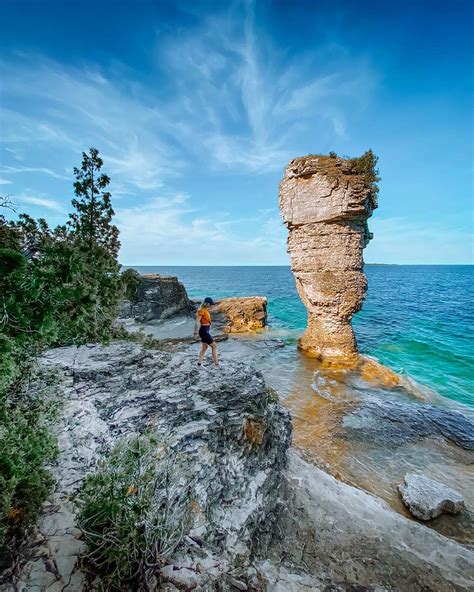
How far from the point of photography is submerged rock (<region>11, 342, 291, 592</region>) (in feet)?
11.9

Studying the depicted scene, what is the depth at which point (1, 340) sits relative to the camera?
120 inches

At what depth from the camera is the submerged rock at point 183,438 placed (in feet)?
11.9

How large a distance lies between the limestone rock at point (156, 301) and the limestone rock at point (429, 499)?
2507 centimetres

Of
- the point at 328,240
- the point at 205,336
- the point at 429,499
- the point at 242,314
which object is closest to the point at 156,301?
the point at 242,314

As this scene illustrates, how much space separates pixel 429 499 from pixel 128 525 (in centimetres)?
845

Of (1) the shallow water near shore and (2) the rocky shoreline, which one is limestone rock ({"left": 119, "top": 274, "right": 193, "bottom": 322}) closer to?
(1) the shallow water near shore

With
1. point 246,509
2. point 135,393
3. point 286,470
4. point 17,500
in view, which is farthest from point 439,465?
point 17,500

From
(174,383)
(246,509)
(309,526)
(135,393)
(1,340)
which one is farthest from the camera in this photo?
(174,383)

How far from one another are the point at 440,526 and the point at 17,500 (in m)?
9.59

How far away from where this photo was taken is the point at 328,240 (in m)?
18.2

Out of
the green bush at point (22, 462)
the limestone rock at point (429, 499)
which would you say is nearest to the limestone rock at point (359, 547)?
the limestone rock at point (429, 499)

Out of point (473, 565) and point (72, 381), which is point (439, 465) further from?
A: point (72, 381)

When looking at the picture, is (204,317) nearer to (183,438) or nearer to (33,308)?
(183,438)

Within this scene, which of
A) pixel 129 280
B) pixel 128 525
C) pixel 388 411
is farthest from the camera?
pixel 388 411
